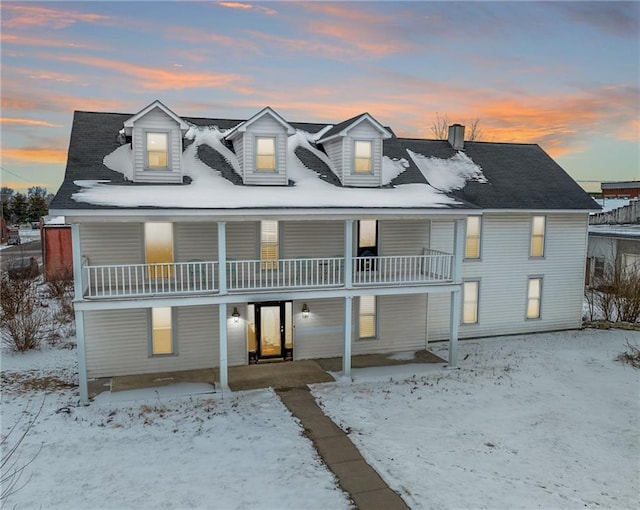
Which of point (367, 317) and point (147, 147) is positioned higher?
point (147, 147)

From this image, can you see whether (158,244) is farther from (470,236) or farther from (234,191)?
(470,236)

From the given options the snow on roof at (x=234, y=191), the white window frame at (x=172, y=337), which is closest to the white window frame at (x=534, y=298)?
the snow on roof at (x=234, y=191)

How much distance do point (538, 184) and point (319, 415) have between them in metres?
14.8

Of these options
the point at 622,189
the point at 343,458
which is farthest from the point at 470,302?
the point at 622,189

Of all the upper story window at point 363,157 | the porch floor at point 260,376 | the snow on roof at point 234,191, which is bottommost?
the porch floor at point 260,376

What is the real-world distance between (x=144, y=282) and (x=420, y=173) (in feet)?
35.1

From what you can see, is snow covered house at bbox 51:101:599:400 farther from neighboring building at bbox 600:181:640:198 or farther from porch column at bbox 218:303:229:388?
neighboring building at bbox 600:181:640:198

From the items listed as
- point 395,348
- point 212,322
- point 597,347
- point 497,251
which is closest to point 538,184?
point 497,251

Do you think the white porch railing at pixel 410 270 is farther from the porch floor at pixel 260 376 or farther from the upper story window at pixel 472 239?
the porch floor at pixel 260 376

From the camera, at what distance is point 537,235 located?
64.9 ft

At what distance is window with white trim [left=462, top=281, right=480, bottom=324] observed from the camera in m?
19.1

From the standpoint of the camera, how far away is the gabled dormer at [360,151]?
52.2 feet

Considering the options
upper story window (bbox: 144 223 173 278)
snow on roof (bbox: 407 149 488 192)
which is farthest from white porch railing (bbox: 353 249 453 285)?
upper story window (bbox: 144 223 173 278)

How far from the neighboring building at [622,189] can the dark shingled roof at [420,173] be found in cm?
3415
